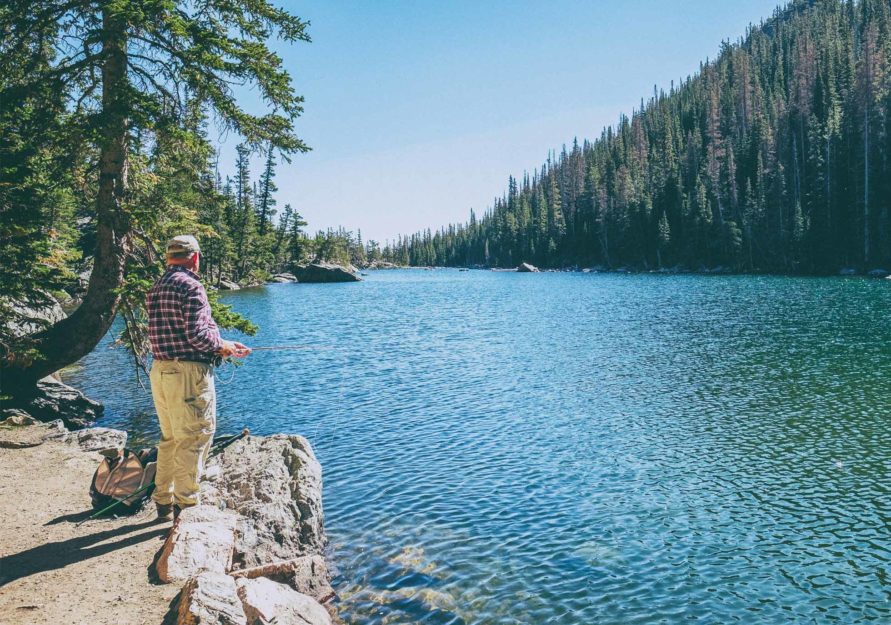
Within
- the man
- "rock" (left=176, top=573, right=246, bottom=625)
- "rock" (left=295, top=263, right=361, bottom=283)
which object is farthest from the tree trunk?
"rock" (left=295, top=263, right=361, bottom=283)

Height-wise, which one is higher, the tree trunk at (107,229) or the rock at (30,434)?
the tree trunk at (107,229)

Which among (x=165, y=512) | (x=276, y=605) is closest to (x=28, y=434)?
(x=165, y=512)

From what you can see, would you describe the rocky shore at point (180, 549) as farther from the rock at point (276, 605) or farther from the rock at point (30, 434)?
the rock at point (30, 434)

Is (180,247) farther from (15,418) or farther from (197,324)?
(15,418)

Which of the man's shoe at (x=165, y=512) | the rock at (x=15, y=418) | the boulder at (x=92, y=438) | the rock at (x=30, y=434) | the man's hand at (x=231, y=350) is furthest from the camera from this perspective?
the rock at (x=15, y=418)

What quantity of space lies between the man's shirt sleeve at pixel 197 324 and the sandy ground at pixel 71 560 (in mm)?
2460

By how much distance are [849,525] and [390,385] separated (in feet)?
47.3

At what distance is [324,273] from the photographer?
105938mm

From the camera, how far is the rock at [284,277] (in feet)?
341

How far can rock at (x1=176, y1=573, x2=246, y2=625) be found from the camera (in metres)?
4.70

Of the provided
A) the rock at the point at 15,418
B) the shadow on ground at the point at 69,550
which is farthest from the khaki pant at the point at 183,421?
the rock at the point at 15,418

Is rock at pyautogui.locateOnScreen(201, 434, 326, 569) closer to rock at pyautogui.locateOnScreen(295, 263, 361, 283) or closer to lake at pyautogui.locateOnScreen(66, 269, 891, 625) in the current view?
lake at pyautogui.locateOnScreen(66, 269, 891, 625)

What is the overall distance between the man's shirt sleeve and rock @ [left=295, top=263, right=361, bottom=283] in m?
101

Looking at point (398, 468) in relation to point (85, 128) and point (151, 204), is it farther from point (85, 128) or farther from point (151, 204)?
point (85, 128)
